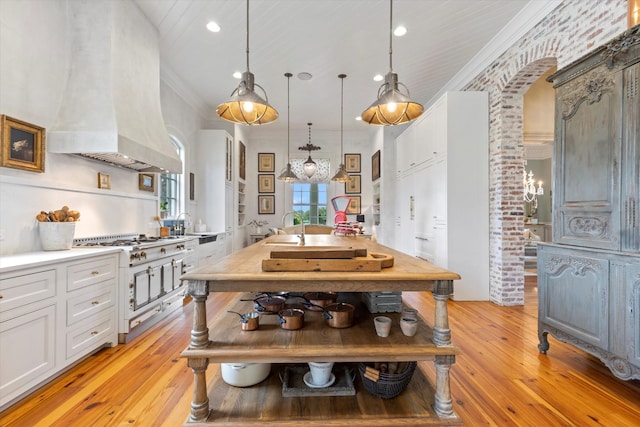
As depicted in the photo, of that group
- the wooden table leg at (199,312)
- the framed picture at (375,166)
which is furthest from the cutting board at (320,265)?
the framed picture at (375,166)

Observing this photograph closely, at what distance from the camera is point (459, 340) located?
2809 millimetres

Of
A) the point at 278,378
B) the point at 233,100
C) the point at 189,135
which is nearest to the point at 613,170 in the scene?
the point at 278,378

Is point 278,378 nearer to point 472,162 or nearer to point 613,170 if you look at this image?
point 613,170

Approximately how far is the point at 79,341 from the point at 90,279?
46 cm

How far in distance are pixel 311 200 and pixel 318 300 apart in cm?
653

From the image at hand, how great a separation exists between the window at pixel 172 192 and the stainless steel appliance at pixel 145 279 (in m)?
1.08

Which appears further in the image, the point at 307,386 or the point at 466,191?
the point at 466,191

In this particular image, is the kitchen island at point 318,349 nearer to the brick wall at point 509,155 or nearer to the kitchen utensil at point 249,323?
the kitchen utensil at point 249,323

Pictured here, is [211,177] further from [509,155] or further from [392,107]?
[509,155]

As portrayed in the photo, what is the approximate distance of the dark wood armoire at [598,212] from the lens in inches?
73.7

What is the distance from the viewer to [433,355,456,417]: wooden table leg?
142 centimetres

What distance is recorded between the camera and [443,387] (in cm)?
144

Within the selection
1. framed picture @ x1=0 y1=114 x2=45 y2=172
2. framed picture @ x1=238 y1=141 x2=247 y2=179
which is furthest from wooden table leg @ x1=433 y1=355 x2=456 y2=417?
framed picture @ x1=238 y1=141 x2=247 y2=179

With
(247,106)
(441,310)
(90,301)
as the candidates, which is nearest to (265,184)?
(247,106)
